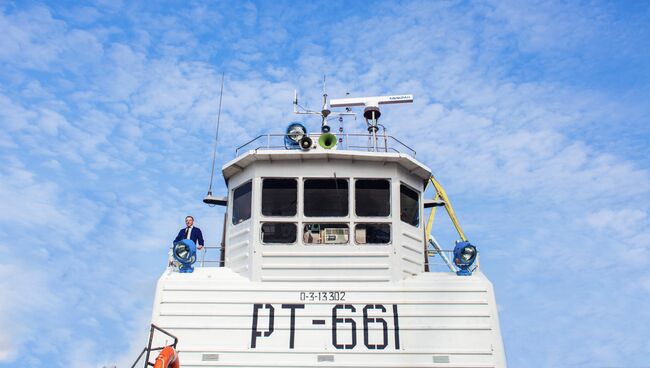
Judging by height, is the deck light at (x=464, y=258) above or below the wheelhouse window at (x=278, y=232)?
below

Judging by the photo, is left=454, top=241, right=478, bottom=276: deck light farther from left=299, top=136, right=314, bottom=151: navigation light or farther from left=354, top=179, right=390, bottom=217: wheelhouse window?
left=299, top=136, right=314, bottom=151: navigation light

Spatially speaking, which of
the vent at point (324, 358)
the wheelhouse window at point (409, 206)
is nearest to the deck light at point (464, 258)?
the wheelhouse window at point (409, 206)

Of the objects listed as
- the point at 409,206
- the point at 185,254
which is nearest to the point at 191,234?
A: the point at 185,254

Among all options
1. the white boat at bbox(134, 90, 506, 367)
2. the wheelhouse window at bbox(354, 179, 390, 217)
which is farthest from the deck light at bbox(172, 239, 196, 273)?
the wheelhouse window at bbox(354, 179, 390, 217)

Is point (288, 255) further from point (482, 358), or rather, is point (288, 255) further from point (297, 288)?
point (482, 358)

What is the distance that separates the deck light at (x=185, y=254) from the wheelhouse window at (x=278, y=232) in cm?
163

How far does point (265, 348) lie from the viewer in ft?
41.5

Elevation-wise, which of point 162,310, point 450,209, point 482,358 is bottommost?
point 482,358

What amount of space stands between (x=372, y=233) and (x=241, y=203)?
3301 mm

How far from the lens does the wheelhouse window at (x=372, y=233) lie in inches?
560

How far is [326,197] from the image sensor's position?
14.6m

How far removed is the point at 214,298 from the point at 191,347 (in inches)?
44.0

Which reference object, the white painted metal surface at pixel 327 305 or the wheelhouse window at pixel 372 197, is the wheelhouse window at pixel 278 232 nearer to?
the white painted metal surface at pixel 327 305

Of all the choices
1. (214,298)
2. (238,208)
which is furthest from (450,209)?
(214,298)
